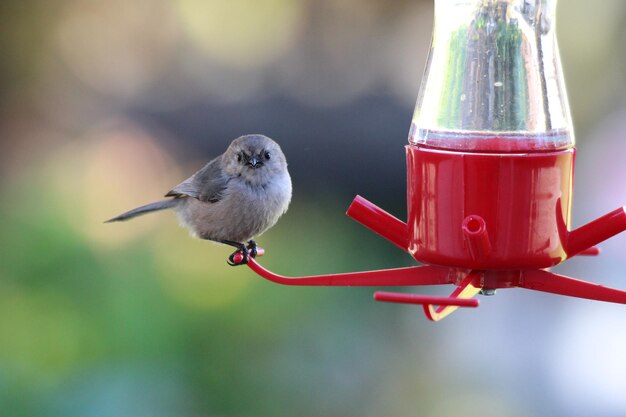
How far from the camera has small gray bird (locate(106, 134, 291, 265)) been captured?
3.57 metres

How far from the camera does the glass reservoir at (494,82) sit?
253cm

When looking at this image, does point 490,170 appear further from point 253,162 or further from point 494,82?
point 253,162

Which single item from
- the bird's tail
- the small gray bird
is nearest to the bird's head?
the small gray bird

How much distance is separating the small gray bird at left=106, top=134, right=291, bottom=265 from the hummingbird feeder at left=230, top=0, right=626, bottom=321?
2.75ft

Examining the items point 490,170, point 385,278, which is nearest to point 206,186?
point 385,278

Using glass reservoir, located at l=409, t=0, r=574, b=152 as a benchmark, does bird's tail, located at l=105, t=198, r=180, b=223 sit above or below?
below

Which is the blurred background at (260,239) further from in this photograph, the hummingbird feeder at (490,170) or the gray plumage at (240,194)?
the hummingbird feeder at (490,170)

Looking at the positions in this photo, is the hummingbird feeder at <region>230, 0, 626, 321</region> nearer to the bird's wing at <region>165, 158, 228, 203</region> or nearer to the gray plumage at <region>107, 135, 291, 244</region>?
the gray plumage at <region>107, 135, 291, 244</region>

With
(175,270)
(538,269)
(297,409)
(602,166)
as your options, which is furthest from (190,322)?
(538,269)

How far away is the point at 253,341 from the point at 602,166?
2086 millimetres

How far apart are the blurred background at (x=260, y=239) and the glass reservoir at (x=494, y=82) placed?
2.49 m

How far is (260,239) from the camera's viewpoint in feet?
17.1

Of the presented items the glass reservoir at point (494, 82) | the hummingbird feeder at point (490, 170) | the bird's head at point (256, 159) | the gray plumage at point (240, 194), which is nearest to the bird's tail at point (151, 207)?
the gray plumage at point (240, 194)

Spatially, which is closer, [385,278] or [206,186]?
[385,278]
